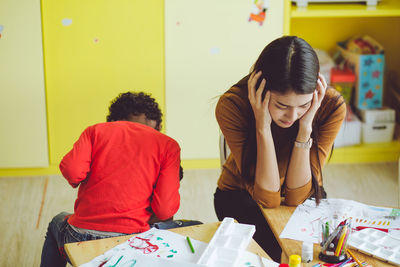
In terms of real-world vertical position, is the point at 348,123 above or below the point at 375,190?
above

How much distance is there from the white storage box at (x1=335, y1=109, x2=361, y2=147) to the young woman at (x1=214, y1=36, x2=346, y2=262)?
1792 mm

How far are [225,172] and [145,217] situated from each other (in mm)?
338

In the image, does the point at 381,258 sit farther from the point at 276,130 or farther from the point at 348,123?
the point at 348,123

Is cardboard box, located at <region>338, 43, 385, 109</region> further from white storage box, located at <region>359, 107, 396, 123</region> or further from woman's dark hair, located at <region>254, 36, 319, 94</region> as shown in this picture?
woman's dark hair, located at <region>254, 36, 319, 94</region>

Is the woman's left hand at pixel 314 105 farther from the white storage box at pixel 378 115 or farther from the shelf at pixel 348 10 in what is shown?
the white storage box at pixel 378 115

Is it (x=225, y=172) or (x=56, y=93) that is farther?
(x=56, y=93)

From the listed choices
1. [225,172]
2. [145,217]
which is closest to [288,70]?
[225,172]

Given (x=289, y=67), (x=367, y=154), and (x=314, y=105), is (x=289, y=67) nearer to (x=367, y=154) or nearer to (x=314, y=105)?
(x=314, y=105)

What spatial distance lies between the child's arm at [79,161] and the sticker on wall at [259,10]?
1.80 metres

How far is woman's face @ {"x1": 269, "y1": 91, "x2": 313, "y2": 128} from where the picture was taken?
1533 mm

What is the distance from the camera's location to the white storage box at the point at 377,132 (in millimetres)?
3510

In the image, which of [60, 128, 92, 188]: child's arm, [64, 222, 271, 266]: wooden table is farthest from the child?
[64, 222, 271, 266]: wooden table

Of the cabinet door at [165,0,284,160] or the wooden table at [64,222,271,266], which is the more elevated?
the cabinet door at [165,0,284,160]

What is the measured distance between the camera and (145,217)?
65.9 inches
